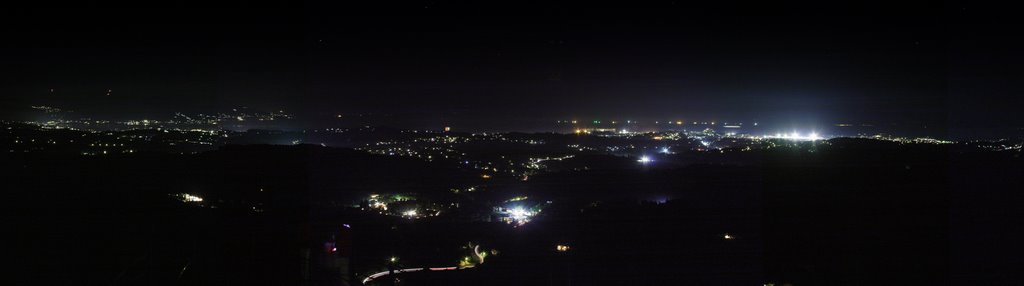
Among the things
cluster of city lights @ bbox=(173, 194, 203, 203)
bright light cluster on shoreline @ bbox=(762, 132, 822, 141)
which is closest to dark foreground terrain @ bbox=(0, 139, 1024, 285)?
cluster of city lights @ bbox=(173, 194, 203, 203)

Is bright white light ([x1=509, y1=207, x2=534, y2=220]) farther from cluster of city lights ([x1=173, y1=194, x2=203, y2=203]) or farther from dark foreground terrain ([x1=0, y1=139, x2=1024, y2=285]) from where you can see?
cluster of city lights ([x1=173, y1=194, x2=203, y2=203])

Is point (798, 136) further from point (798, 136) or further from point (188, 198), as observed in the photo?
point (188, 198)

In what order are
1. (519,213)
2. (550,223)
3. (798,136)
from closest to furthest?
(550,223) → (519,213) → (798,136)

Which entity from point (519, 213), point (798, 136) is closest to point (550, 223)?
point (519, 213)

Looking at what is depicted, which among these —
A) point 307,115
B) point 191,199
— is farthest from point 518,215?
point 307,115

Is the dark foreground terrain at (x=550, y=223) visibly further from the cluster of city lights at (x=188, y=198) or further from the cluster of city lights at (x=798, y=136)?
the cluster of city lights at (x=798, y=136)

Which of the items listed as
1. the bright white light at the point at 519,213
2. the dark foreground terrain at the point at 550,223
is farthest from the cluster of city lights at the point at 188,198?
the bright white light at the point at 519,213

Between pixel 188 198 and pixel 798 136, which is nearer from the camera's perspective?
pixel 188 198

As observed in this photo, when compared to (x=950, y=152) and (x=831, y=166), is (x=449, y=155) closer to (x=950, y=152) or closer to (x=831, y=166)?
(x=831, y=166)

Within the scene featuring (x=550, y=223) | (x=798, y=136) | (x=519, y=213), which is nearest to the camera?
(x=550, y=223)

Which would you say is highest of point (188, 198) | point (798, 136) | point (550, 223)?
point (798, 136)

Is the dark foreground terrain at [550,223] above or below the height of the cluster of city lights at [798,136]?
below
